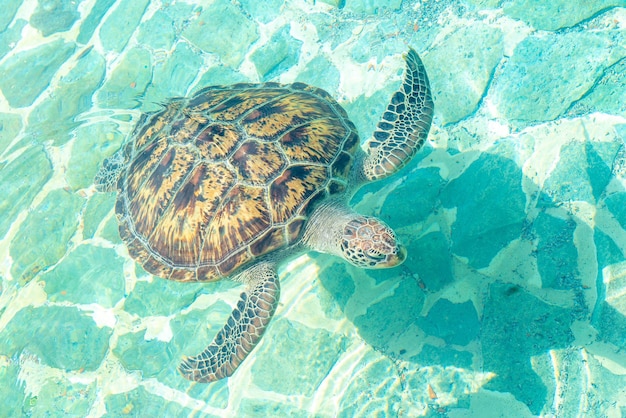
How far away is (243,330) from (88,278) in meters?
2.55

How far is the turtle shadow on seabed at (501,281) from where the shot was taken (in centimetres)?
356

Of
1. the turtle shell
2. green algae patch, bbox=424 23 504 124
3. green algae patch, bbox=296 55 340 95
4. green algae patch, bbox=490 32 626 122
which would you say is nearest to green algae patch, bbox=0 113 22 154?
the turtle shell

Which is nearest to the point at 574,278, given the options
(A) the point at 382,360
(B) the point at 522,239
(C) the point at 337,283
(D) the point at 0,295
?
(B) the point at 522,239

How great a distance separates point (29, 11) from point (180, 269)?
18.2 ft

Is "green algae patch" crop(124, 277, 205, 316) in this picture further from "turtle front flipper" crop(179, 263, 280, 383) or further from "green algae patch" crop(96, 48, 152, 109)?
"green algae patch" crop(96, 48, 152, 109)

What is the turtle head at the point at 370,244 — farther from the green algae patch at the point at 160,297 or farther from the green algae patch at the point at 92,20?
the green algae patch at the point at 92,20

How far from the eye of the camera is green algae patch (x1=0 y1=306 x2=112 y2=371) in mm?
4711

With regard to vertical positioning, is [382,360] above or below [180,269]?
below

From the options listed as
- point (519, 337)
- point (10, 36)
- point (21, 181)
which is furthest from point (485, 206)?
point (10, 36)

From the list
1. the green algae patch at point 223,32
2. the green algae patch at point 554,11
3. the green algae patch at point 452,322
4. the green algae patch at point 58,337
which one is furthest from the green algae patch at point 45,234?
the green algae patch at point 554,11

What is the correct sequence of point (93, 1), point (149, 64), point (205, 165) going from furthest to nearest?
point (93, 1) → point (149, 64) → point (205, 165)

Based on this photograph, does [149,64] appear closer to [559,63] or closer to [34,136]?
[34,136]

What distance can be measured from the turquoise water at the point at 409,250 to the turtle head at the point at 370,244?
1015 millimetres

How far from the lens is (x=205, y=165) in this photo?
3.37m
